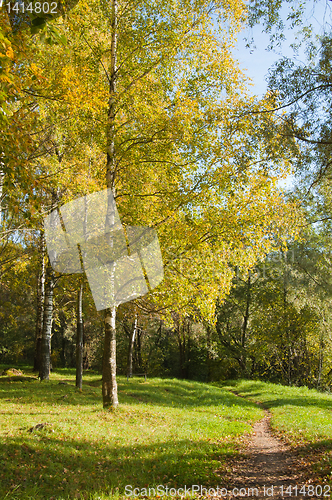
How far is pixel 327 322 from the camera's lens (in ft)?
78.9

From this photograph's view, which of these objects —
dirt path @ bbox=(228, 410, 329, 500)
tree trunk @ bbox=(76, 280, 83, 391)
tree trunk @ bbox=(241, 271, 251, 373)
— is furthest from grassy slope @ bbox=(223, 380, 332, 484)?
tree trunk @ bbox=(241, 271, 251, 373)

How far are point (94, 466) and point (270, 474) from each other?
3002mm

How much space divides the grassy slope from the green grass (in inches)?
43.5

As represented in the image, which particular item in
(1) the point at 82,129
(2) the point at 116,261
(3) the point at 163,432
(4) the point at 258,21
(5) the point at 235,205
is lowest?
(3) the point at 163,432

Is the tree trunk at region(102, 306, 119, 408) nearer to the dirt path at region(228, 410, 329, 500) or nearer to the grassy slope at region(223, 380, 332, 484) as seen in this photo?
the dirt path at region(228, 410, 329, 500)

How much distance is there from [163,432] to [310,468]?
369 cm

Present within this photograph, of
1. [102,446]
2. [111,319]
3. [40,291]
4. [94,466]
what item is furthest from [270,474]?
[40,291]

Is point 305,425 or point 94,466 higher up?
point 94,466

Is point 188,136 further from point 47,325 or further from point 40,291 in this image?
point 40,291

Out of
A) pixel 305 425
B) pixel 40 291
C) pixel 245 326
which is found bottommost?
pixel 305 425

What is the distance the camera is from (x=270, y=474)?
6.06 meters

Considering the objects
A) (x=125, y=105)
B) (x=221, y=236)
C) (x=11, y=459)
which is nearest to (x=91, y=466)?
(x=11, y=459)

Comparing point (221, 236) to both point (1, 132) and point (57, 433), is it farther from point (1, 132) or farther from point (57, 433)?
point (1, 132)

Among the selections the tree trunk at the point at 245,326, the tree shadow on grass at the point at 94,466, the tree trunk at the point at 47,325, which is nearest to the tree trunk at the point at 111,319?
the tree shadow on grass at the point at 94,466
